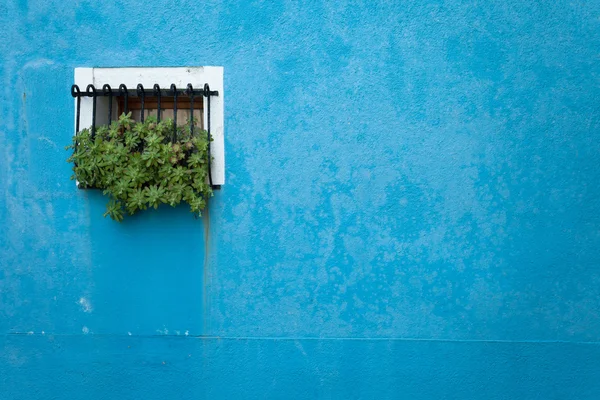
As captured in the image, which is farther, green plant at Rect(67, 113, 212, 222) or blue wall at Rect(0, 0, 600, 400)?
blue wall at Rect(0, 0, 600, 400)

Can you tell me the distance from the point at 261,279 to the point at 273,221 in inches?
13.6

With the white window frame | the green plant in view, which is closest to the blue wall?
the white window frame

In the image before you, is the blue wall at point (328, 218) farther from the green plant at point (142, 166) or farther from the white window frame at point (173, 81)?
the green plant at point (142, 166)

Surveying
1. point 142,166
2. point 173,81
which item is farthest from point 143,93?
point 142,166

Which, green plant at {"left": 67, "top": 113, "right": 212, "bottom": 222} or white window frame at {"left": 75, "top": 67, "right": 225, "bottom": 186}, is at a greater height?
white window frame at {"left": 75, "top": 67, "right": 225, "bottom": 186}

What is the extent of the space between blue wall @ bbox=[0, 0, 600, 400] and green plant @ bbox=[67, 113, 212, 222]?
0.70 feet

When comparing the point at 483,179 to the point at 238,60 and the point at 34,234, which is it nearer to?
the point at 238,60

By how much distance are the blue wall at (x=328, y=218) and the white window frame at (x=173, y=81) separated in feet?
0.19

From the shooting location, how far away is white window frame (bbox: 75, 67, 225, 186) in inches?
126

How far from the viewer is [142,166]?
3020mm

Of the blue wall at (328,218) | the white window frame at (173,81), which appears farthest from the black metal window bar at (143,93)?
the blue wall at (328,218)

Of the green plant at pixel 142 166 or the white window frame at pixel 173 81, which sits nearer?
the green plant at pixel 142 166

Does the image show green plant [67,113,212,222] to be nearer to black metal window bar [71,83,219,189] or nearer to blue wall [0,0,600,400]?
black metal window bar [71,83,219,189]

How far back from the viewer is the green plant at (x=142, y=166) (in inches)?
118
